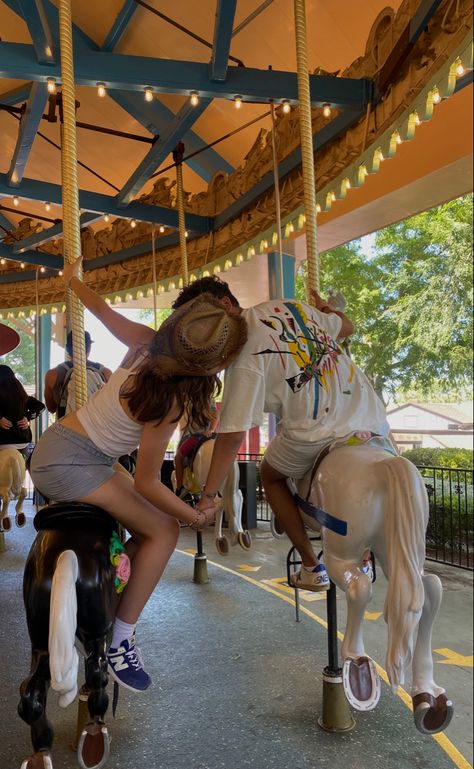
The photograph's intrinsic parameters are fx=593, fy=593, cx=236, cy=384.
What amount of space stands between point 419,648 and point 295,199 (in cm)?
268

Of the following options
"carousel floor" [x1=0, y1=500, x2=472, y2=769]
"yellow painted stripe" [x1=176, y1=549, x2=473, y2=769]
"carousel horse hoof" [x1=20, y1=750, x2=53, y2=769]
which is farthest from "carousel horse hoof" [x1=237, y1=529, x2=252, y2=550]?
"carousel horse hoof" [x1=20, y1=750, x2=53, y2=769]

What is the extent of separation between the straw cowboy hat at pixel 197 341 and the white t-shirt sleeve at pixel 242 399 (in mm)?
75

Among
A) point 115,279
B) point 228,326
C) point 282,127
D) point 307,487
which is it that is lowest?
point 307,487

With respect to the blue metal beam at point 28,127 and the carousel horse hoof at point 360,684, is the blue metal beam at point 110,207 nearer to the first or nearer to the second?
the blue metal beam at point 28,127

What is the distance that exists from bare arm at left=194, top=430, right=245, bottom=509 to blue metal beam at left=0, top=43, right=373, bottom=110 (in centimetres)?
190

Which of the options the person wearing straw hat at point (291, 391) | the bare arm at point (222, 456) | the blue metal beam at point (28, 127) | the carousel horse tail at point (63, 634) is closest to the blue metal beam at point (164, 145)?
the blue metal beam at point (28, 127)

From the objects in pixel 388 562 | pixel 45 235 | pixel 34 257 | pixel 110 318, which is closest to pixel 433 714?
pixel 388 562

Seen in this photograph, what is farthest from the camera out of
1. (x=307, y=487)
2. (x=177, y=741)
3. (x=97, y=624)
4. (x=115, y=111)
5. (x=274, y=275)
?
(x=274, y=275)

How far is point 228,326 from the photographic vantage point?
5.30 ft

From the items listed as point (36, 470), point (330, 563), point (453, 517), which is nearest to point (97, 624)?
point (36, 470)

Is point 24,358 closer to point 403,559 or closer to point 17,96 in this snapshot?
point 17,96

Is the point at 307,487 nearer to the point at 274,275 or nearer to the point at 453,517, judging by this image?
the point at 453,517

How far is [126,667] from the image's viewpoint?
1.78 m

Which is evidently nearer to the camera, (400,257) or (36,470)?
(36,470)
